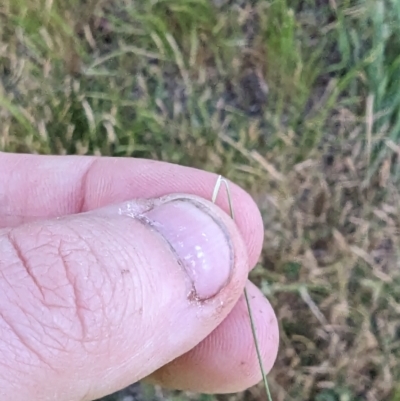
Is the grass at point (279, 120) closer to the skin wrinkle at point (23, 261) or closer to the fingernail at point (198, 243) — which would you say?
the fingernail at point (198, 243)

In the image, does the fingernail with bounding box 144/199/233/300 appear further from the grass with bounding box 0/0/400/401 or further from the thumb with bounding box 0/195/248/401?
the grass with bounding box 0/0/400/401

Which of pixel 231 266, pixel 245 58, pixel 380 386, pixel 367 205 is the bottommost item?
pixel 380 386

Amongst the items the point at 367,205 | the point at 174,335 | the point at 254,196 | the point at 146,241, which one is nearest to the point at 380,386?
the point at 367,205

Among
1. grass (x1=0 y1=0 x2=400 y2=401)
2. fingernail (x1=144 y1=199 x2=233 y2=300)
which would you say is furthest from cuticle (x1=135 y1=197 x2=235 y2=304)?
grass (x1=0 y1=0 x2=400 y2=401)

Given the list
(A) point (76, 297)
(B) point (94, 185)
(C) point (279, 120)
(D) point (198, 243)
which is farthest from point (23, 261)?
(C) point (279, 120)

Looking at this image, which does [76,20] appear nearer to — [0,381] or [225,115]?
[225,115]

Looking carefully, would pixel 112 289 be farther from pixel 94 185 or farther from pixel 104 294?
pixel 94 185
